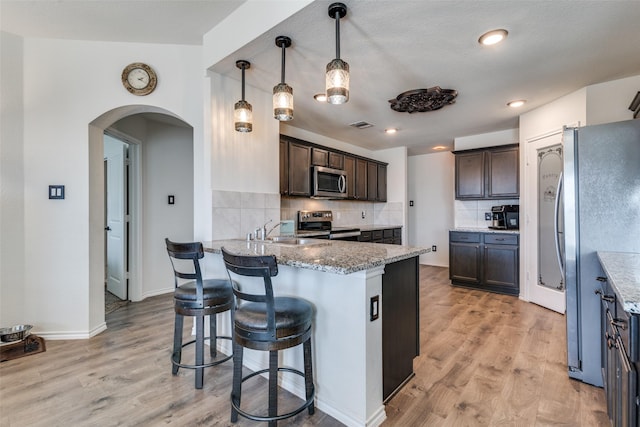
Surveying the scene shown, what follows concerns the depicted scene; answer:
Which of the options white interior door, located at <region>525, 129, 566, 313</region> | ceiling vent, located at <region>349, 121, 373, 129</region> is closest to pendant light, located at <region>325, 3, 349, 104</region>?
ceiling vent, located at <region>349, 121, 373, 129</region>

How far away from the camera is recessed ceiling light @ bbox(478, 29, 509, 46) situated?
206 centimetres

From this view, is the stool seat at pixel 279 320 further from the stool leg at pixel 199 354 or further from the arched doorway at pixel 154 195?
the arched doorway at pixel 154 195

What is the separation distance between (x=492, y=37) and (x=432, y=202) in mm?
4368

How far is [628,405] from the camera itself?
0.98m

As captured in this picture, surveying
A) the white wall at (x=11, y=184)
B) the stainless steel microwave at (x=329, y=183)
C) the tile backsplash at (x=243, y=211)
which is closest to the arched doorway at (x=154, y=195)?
the white wall at (x=11, y=184)

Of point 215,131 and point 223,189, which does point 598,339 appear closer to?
point 223,189

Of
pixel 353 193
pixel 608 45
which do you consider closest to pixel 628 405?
pixel 608 45

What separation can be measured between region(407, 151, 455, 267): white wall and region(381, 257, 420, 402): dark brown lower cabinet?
4390 mm

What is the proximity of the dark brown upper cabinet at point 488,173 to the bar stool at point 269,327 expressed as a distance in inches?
158

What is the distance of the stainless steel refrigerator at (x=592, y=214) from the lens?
5.89 feet

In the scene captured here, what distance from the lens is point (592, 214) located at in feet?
6.13

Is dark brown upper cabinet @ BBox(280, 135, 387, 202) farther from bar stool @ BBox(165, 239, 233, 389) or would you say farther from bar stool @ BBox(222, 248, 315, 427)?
bar stool @ BBox(222, 248, 315, 427)

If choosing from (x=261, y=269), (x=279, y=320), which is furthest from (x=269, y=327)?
(x=261, y=269)

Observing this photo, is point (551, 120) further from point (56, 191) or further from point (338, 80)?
point (56, 191)
